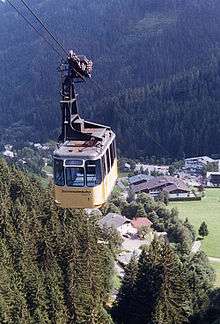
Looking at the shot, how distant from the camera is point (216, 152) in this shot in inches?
7279

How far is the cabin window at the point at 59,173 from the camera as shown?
97.5 feet

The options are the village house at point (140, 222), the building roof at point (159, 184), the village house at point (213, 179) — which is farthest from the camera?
the village house at point (213, 179)

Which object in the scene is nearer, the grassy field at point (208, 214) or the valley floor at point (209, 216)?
the valley floor at point (209, 216)

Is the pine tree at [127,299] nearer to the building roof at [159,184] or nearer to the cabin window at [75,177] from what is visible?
the cabin window at [75,177]

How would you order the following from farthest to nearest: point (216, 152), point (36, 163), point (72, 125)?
point (216, 152)
point (36, 163)
point (72, 125)

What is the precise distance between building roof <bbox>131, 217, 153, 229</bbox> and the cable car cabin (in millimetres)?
53168

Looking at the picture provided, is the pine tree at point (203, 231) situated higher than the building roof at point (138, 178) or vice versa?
the pine tree at point (203, 231)

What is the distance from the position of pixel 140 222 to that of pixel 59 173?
5573 cm

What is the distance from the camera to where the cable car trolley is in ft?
95.5

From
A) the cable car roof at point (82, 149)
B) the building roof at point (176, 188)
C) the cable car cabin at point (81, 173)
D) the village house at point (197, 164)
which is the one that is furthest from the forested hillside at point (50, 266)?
the village house at point (197, 164)

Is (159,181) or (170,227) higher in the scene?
(170,227)

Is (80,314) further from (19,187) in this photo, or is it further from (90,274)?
(19,187)

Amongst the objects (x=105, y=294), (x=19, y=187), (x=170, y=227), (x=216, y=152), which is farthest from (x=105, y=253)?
(x=216, y=152)

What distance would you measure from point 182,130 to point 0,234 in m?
142
